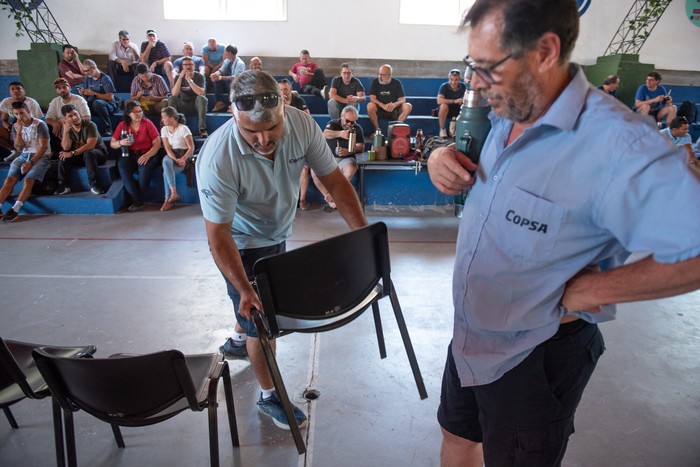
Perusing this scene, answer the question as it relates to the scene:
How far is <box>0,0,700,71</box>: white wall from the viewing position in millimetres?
9773

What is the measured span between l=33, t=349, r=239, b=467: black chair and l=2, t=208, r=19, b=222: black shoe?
5183 mm

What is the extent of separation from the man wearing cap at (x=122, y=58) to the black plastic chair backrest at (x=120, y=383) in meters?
9.04

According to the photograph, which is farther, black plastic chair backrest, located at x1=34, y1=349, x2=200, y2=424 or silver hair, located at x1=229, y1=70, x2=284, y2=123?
silver hair, located at x1=229, y1=70, x2=284, y2=123

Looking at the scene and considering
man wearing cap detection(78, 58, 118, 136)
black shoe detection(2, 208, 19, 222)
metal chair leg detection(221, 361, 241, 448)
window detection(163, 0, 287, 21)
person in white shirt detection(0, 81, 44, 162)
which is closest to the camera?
metal chair leg detection(221, 361, 241, 448)

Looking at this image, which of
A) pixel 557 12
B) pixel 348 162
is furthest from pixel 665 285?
pixel 348 162

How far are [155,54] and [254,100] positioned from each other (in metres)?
8.86

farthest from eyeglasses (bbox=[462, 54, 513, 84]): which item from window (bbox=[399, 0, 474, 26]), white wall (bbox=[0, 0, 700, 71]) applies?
window (bbox=[399, 0, 474, 26])

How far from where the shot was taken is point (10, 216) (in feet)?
18.5

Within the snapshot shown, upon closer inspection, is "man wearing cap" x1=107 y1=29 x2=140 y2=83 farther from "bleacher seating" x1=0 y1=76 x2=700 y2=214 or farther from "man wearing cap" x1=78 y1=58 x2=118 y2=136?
"bleacher seating" x1=0 y1=76 x2=700 y2=214

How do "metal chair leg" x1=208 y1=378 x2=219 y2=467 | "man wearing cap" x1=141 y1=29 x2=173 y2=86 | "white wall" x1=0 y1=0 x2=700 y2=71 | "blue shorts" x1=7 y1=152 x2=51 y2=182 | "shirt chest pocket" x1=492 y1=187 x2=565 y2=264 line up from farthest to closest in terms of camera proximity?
1. "white wall" x1=0 y1=0 x2=700 y2=71
2. "man wearing cap" x1=141 y1=29 x2=173 y2=86
3. "blue shorts" x1=7 y1=152 x2=51 y2=182
4. "metal chair leg" x1=208 y1=378 x2=219 y2=467
5. "shirt chest pocket" x1=492 y1=187 x2=565 y2=264

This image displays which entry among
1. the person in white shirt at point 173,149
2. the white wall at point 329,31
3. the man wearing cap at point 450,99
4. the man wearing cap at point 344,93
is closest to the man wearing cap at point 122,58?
the white wall at point 329,31

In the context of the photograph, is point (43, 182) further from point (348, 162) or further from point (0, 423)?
point (0, 423)

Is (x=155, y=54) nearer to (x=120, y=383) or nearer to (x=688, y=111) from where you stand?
(x=120, y=383)

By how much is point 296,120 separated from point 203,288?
2.12 metres
